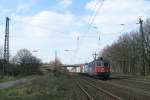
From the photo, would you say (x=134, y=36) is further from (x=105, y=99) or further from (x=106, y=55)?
(x=105, y=99)

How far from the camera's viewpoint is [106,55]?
13050 centimetres

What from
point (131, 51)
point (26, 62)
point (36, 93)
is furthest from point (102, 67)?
point (131, 51)

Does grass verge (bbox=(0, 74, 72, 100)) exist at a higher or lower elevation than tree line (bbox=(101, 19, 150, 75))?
lower

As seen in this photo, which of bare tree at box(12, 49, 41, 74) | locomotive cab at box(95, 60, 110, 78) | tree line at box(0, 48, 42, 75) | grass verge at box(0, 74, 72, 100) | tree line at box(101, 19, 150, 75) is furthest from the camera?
tree line at box(101, 19, 150, 75)

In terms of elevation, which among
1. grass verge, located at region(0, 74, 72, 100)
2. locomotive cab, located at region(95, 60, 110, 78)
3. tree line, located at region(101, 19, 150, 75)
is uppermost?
tree line, located at region(101, 19, 150, 75)

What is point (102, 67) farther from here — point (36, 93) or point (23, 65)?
point (36, 93)

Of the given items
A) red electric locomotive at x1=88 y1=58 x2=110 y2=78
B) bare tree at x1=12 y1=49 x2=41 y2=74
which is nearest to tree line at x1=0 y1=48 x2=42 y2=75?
bare tree at x1=12 y1=49 x2=41 y2=74

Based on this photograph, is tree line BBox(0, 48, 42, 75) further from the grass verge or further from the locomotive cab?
the grass verge

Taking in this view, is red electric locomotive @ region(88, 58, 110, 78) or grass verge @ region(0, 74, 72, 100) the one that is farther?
red electric locomotive @ region(88, 58, 110, 78)

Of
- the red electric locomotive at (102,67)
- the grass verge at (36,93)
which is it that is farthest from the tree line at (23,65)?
the grass verge at (36,93)

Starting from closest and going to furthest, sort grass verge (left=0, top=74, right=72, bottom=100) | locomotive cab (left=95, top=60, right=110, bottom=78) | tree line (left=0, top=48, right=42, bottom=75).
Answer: grass verge (left=0, top=74, right=72, bottom=100) < locomotive cab (left=95, top=60, right=110, bottom=78) < tree line (left=0, top=48, right=42, bottom=75)

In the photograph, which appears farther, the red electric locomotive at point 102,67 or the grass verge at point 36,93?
the red electric locomotive at point 102,67

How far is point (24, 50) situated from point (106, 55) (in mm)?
39348

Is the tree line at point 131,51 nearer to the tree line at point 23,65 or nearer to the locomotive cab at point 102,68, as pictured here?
the tree line at point 23,65
